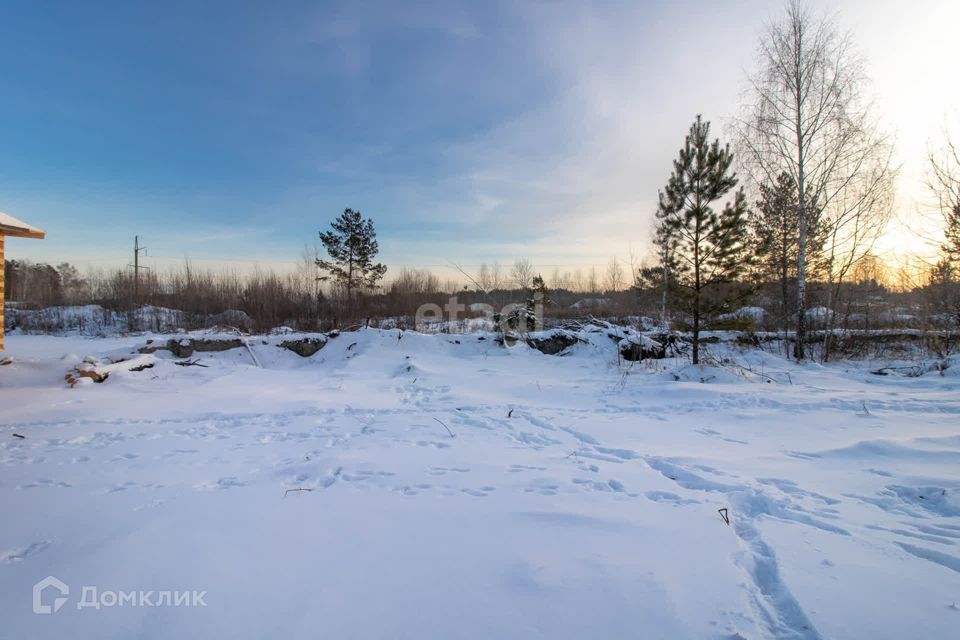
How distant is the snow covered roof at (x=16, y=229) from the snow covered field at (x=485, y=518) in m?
4.42

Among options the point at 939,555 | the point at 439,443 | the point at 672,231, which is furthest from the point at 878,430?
the point at 672,231

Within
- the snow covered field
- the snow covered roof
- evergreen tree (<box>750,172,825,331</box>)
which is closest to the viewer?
the snow covered field

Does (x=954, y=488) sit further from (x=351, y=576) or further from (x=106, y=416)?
(x=106, y=416)

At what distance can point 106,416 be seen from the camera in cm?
494

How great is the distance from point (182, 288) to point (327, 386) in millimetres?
25957

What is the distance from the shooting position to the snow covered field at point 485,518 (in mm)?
1653

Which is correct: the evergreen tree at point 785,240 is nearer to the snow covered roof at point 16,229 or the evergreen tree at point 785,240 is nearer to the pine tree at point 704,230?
the pine tree at point 704,230

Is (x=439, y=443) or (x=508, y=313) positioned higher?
(x=508, y=313)
